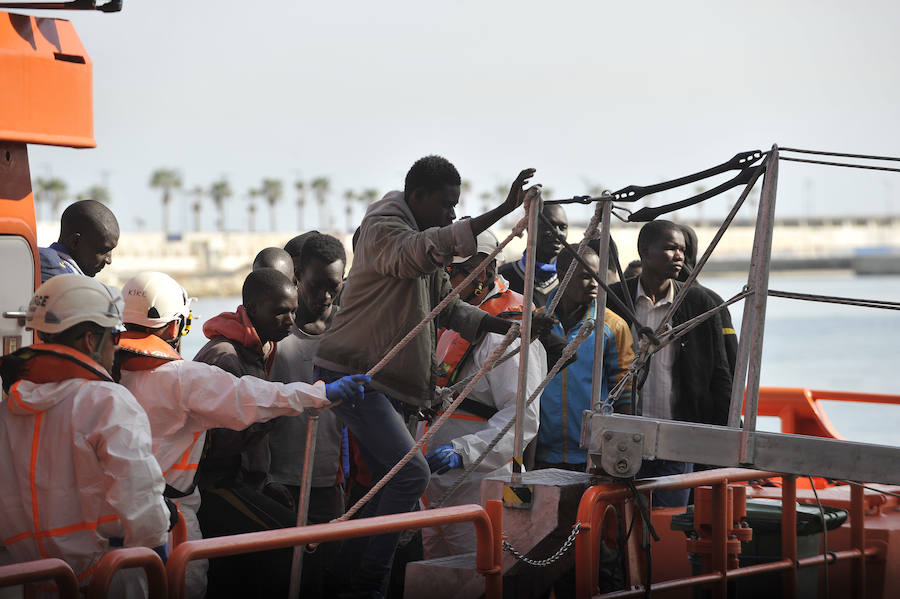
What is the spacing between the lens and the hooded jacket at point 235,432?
5.15 m

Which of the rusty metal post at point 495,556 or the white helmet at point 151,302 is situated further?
the white helmet at point 151,302

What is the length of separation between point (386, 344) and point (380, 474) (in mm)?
627

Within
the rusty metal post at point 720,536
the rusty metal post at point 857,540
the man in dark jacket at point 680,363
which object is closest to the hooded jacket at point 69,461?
the rusty metal post at point 720,536

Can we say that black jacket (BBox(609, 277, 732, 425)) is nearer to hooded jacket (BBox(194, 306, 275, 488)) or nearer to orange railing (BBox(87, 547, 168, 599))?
hooded jacket (BBox(194, 306, 275, 488))

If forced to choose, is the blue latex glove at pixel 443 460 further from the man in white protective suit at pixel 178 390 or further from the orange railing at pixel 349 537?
the orange railing at pixel 349 537

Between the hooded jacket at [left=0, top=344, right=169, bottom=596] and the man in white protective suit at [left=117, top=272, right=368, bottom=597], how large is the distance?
2.20ft

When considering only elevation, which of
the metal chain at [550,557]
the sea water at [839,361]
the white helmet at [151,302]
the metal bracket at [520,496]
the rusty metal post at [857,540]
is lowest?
the sea water at [839,361]

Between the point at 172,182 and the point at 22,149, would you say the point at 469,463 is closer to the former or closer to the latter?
the point at 22,149

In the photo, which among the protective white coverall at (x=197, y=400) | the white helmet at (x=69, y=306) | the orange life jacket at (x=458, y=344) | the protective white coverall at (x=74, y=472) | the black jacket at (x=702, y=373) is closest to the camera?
the protective white coverall at (x=74, y=472)

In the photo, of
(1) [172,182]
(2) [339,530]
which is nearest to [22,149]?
(2) [339,530]

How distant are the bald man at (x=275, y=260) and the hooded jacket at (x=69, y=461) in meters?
3.16

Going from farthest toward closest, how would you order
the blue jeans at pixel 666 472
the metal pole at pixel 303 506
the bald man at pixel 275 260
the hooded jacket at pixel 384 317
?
the bald man at pixel 275 260 < the blue jeans at pixel 666 472 < the hooded jacket at pixel 384 317 < the metal pole at pixel 303 506

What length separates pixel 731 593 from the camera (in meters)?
5.21

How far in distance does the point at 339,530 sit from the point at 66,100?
8.29 feet
